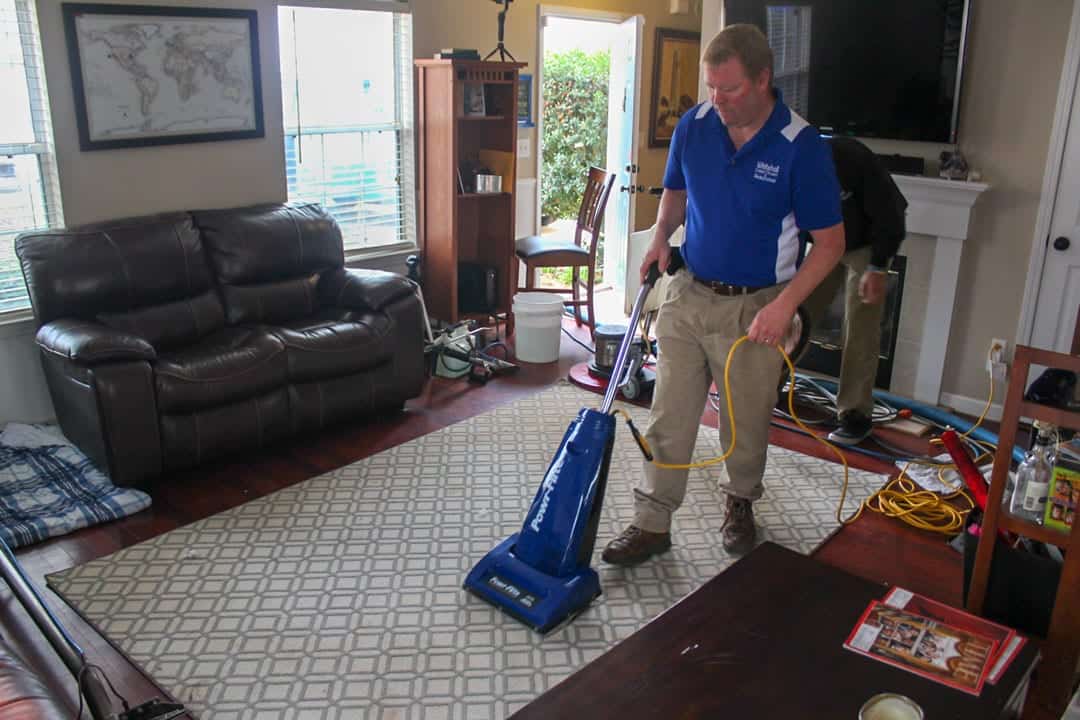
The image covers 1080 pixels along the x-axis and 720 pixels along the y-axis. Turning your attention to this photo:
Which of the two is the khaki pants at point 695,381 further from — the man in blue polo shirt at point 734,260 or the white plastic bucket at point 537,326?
the white plastic bucket at point 537,326

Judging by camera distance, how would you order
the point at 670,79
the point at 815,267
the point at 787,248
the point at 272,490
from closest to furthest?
the point at 815,267 < the point at 787,248 < the point at 272,490 < the point at 670,79

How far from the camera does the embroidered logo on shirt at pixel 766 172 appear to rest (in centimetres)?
261

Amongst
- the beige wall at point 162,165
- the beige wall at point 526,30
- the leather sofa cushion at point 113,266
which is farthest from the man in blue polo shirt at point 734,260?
the beige wall at point 526,30

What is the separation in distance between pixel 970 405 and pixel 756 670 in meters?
2.97

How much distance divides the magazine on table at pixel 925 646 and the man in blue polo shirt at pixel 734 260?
87cm

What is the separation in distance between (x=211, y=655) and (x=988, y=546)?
2.02 m

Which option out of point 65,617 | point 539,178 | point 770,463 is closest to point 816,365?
point 770,463

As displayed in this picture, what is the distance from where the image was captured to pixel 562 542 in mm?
2604

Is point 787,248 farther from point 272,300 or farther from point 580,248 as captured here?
point 580,248

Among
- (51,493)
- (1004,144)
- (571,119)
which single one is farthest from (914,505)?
(571,119)

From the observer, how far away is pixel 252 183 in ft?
15.0

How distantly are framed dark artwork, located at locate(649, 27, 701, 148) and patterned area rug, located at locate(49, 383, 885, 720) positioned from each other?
10.9 ft

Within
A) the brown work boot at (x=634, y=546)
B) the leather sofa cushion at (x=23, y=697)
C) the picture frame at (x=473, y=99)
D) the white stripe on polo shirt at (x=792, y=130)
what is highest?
the picture frame at (x=473, y=99)

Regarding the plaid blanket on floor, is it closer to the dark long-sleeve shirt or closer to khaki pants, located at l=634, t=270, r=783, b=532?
khaki pants, located at l=634, t=270, r=783, b=532
